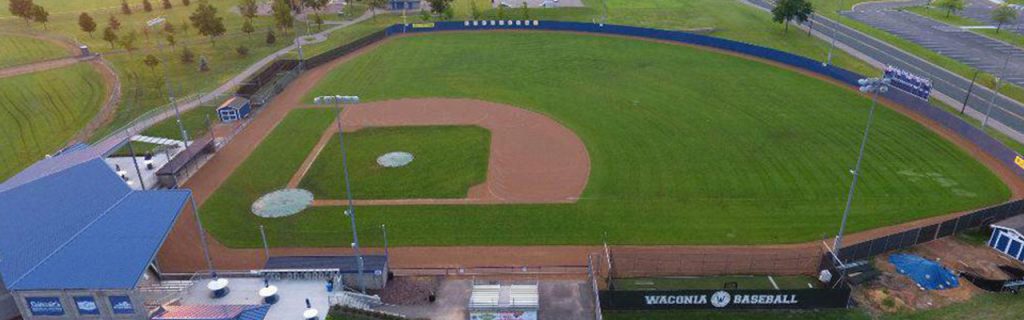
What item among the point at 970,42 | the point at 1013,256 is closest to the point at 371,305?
the point at 1013,256

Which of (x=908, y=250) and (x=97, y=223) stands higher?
(x=97, y=223)

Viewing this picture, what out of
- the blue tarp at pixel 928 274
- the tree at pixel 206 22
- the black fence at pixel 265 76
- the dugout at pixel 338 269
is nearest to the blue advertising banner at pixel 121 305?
→ the dugout at pixel 338 269

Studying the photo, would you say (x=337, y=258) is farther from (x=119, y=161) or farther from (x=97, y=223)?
(x=119, y=161)

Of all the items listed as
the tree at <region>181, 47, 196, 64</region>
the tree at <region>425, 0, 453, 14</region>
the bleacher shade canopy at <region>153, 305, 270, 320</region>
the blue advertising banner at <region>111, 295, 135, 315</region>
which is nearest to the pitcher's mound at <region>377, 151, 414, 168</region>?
the bleacher shade canopy at <region>153, 305, 270, 320</region>

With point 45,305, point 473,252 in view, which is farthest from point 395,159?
point 45,305

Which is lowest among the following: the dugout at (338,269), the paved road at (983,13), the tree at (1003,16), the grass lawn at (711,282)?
the grass lawn at (711,282)

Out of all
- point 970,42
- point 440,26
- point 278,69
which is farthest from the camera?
point 440,26

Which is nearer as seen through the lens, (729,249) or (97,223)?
(97,223)

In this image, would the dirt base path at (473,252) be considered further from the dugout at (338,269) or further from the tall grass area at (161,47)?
the tall grass area at (161,47)
